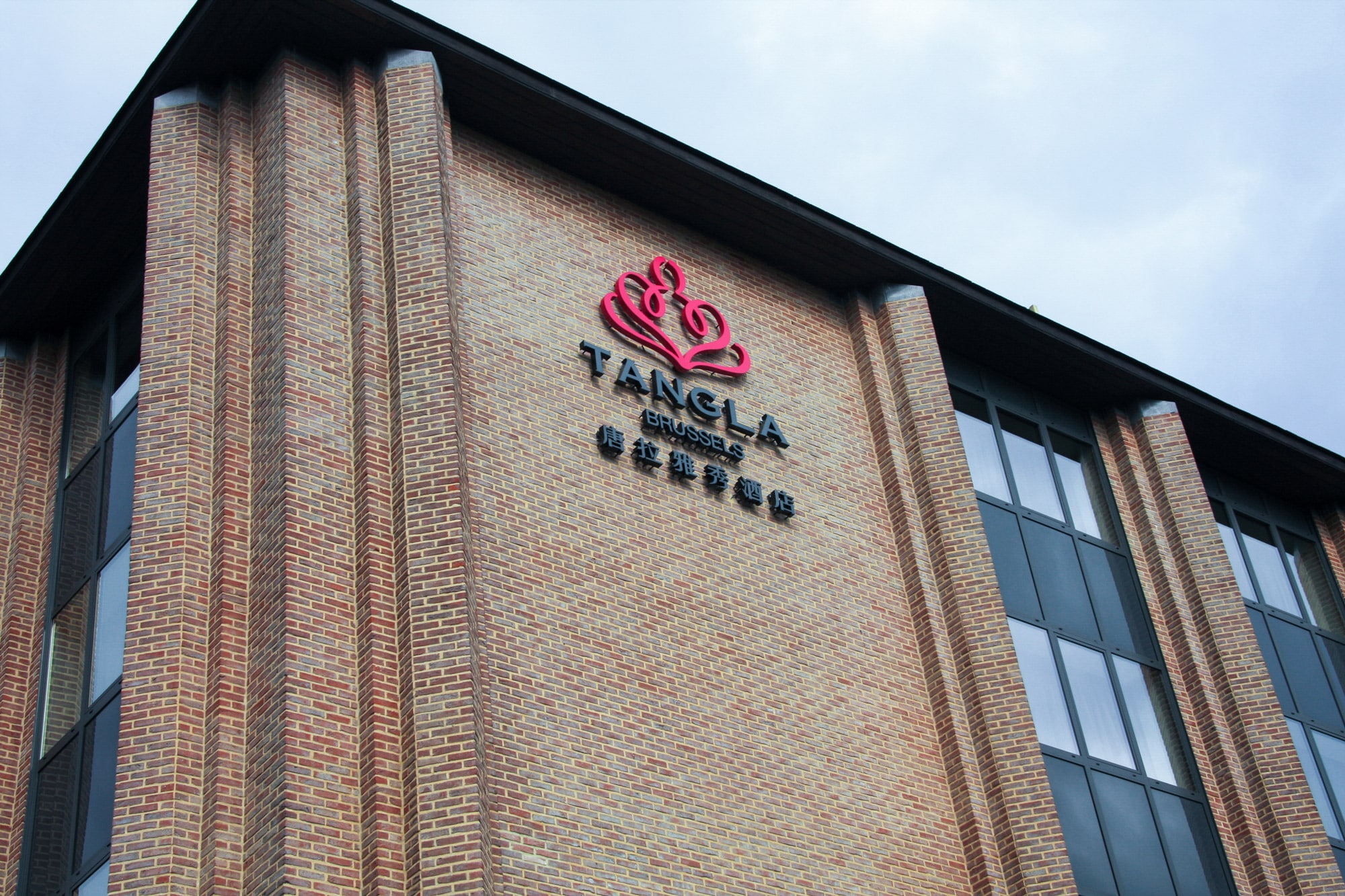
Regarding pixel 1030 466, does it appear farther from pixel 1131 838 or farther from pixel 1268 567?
pixel 1131 838

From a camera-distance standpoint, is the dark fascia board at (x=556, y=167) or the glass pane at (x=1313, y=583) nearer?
the dark fascia board at (x=556, y=167)

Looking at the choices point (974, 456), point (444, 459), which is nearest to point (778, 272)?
point (974, 456)

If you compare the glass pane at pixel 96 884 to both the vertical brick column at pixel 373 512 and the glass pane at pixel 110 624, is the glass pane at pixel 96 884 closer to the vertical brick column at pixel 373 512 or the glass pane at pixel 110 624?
the glass pane at pixel 110 624

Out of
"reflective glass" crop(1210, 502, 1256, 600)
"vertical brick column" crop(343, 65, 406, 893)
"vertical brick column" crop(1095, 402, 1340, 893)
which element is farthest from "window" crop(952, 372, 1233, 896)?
"vertical brick column" crop(343, 65, 406, 893)

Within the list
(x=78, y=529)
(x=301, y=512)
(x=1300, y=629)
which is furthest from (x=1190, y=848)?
(x=78, y=529)

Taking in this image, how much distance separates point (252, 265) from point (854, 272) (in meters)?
9.90

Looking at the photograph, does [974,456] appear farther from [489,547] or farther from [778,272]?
[489,547]

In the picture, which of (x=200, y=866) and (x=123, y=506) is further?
(x=123, y=506)

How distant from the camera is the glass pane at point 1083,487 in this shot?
2556 centimetres

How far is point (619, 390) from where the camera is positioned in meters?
20.3

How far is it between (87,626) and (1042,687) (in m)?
12.6

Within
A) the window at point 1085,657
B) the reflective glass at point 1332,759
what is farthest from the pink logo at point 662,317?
the reflective glass at point 1332,759

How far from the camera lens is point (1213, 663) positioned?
79.9 ft

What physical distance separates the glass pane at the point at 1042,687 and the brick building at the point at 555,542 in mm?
66
